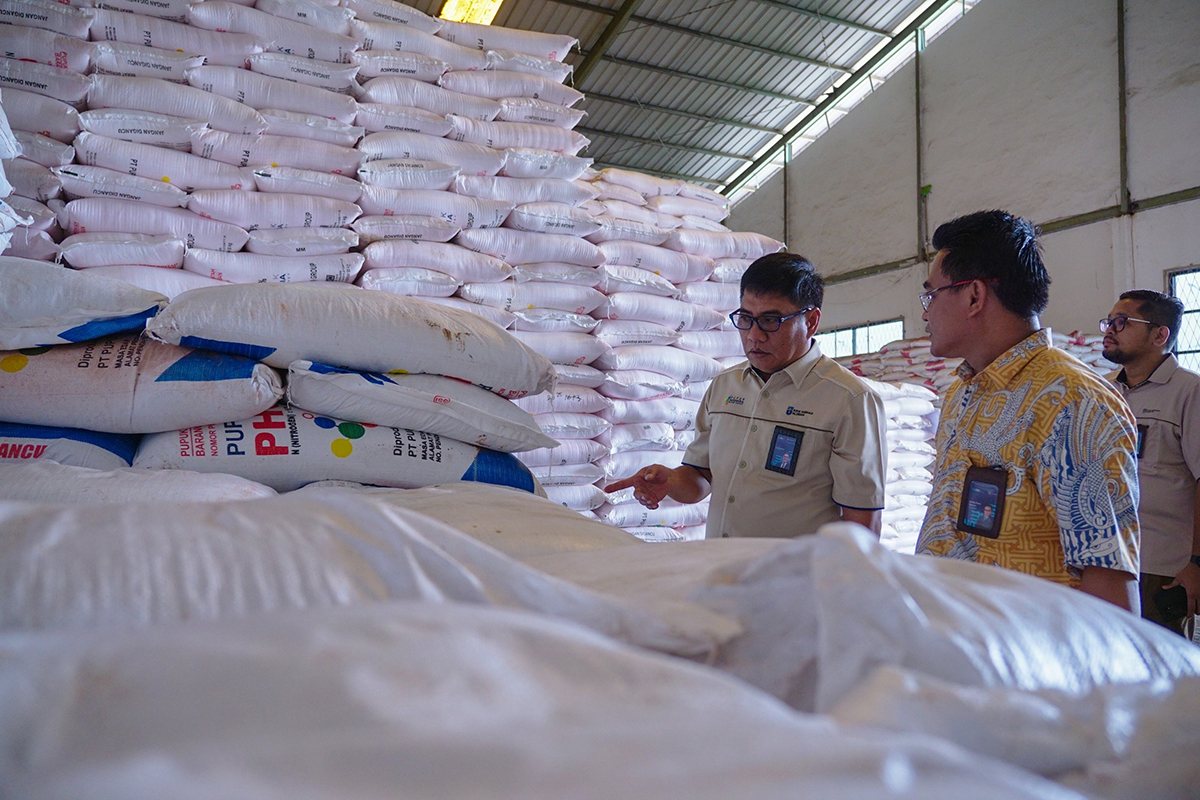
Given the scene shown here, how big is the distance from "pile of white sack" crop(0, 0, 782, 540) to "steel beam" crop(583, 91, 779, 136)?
595cm

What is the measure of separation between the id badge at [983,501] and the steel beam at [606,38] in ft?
22.6

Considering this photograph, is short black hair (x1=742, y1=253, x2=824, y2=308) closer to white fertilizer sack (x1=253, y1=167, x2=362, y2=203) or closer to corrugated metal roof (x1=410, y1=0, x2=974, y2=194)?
white fertilizer sack (x1=253, y1=167, x2=362, y2=203)

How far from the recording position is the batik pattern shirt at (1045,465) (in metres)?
1.33

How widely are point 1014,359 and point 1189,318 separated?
6.43 m

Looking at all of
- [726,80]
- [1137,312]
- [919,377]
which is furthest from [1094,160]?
[1137,312]

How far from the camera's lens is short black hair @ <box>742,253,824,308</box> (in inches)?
84.9

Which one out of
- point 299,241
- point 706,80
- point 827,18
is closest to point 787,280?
point 299,241

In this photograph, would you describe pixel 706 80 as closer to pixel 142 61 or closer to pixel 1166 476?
pixel 1166 476

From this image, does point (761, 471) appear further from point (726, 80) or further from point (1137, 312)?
point (726, 80)

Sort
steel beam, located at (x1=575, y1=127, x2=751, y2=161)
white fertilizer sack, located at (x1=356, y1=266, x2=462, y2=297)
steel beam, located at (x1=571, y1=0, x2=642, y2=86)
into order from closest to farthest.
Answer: white fertilizer sack, located at (x1=356, y1=266, x2=462, y2=297) → steel beam, located at (x1=571, y1=0, x2=642, y2=86) → steel beam, located at (x1=575, y1=127, x2=751, y2=161)

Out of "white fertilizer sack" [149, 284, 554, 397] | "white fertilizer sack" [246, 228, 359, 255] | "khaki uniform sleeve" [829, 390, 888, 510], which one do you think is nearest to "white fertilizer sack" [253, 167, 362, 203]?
"white fertilizer sack" [246, 228, 359, 255]

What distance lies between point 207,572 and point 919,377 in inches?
226

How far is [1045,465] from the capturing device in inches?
55.6

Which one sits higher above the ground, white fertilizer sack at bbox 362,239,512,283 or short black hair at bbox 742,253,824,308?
white fertilizer sack at bbox 362,239,512,283
